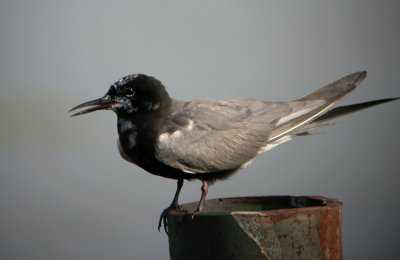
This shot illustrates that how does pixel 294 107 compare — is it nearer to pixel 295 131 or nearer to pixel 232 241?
pixel 295 131

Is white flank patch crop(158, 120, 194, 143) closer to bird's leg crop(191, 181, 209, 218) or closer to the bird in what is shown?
the bird

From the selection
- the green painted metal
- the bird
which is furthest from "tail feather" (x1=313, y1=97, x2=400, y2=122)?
the green painted metal

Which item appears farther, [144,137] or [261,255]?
[144,137]

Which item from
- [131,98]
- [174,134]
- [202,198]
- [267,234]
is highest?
[131,98]

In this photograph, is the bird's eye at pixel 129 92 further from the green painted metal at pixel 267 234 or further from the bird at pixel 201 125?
the green painted metal at pixel 267 234

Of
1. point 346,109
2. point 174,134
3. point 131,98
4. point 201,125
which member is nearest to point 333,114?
point 346,109

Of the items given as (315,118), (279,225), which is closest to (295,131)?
(315,118)

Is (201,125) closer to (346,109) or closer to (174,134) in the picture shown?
(174,134)
